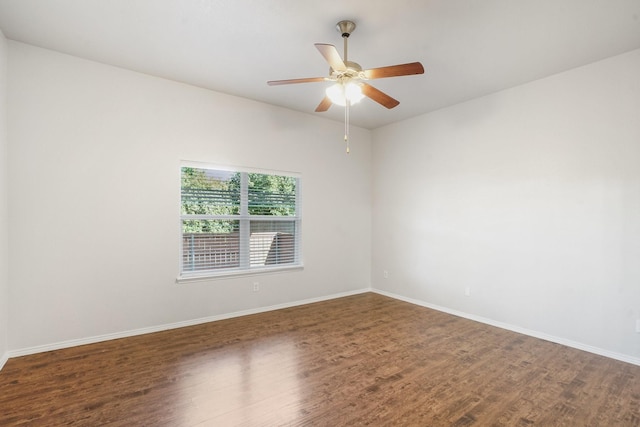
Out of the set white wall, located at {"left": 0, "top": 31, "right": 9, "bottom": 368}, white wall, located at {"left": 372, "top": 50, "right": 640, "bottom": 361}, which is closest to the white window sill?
white wall, located at {"left": 0, "top": 31, "right": 9, "bottom": 368}

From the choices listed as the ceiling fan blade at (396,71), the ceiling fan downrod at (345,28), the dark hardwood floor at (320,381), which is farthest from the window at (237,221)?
the ceiling fan blade at (396,71)

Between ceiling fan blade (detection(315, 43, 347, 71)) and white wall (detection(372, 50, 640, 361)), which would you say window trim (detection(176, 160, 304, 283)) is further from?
ceiling fan blade (detection(315, 43, 347, 71))

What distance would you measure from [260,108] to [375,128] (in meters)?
2.17

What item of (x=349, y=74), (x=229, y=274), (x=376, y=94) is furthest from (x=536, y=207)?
(x=229, y=274)

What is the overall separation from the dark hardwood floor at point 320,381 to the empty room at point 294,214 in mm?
22

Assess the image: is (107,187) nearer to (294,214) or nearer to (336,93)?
(294,214)

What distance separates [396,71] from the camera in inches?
91.7

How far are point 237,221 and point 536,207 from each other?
3639mm

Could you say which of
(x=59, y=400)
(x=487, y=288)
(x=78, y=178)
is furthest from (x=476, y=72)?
(x=59, y=400)

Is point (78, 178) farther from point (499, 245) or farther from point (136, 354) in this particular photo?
point (499, 245)

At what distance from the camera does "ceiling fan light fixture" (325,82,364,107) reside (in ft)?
8.37

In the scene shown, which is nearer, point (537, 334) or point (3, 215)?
point (3, 215)

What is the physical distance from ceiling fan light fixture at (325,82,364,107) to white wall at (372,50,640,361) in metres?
2.31

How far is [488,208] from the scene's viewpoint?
4.04 meters
